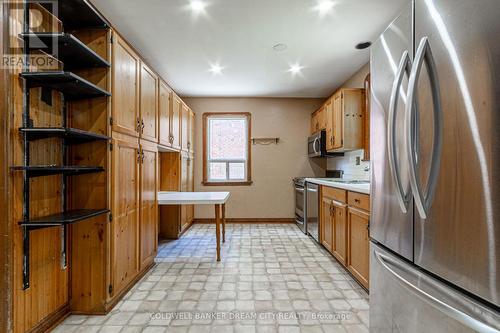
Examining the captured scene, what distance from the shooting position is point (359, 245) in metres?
2.30

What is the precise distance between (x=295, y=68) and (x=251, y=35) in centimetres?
112

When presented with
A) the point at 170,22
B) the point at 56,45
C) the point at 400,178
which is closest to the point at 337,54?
the point at 170,22

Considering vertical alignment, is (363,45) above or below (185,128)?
above

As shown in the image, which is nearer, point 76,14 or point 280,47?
point 76,14

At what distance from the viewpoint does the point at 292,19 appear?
2479 mm

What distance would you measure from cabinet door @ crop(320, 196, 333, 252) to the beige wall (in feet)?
6.03

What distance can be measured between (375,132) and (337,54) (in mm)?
2322

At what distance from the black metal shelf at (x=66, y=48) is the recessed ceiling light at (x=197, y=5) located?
0.97m

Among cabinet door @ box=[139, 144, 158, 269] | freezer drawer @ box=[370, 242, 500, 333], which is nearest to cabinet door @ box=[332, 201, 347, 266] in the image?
freezer drawer @ box=[370, 242, 500, 333]

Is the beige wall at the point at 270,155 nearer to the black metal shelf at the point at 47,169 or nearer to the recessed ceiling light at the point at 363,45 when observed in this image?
the recessed ceiling light at the point at 363,45

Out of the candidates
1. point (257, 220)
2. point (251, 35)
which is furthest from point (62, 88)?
point (257, 220)

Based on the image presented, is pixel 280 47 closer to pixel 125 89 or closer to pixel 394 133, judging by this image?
pixel 125 89

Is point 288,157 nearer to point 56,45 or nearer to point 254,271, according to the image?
point 254,271

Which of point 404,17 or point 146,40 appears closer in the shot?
point 404,17
